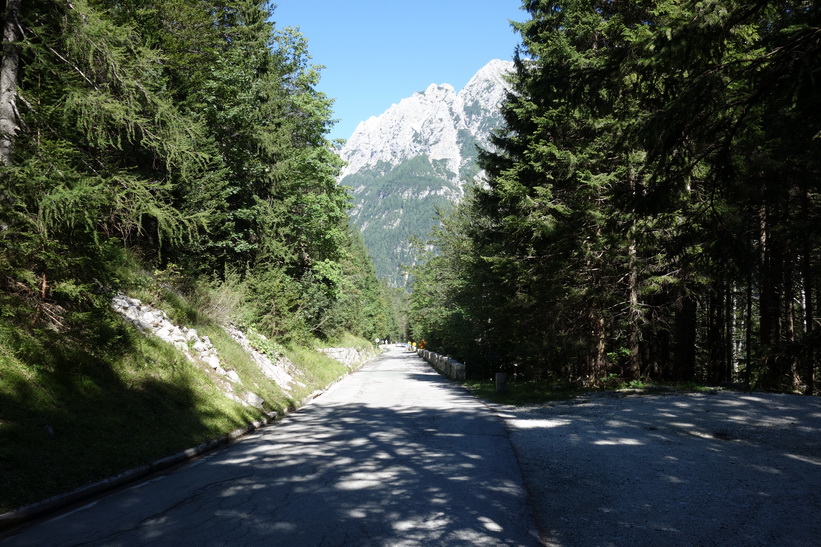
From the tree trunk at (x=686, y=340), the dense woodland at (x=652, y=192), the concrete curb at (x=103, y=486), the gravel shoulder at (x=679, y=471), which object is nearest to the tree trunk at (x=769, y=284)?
the dense woodland at (x=652, y=192)

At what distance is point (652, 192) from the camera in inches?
259

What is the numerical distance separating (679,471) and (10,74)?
11.5 meters

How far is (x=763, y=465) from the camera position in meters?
6.36

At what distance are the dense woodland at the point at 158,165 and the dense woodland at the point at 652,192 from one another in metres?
7.23

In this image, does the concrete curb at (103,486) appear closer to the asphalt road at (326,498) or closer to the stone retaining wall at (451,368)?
the asphalt road at (326,498)

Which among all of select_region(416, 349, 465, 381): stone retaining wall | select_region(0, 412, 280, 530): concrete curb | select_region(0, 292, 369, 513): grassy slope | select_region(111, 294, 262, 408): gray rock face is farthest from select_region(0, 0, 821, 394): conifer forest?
select_region(0, 412, 280, 530): concrete curb

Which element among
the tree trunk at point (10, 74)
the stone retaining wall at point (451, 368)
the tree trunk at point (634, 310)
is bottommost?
the stone retaining wall at point (451, 368)

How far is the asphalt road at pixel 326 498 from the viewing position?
4141 mm

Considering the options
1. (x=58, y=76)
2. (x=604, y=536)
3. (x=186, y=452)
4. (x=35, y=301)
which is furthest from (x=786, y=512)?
(x=58, y=76)

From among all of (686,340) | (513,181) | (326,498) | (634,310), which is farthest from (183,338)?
(686,340)

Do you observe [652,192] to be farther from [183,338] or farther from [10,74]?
[183,338]

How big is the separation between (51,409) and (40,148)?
3814mm

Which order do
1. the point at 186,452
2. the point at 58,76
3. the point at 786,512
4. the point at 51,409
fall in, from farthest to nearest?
the point at 58,76 → the point at 186,452 → the point at 51,409 → the point at 786,512

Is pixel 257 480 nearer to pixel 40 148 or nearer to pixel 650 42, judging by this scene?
pixel 40 148
